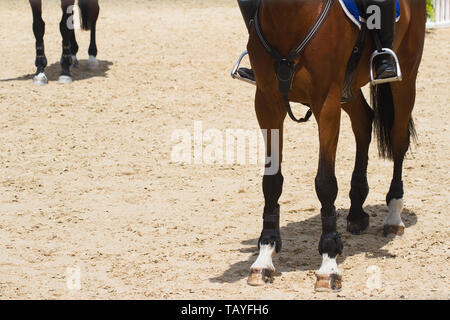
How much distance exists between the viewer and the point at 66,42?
1136 centimetres

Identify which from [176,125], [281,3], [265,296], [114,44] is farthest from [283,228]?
[114,44]

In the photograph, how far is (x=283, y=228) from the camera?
6730 mm

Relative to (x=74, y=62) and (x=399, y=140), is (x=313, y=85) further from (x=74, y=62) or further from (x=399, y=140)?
(x=74, y=62)

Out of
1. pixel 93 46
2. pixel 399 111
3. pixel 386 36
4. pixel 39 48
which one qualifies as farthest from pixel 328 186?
pixel 93 46

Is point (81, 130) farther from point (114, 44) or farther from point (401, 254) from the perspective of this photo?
point (401, 254)

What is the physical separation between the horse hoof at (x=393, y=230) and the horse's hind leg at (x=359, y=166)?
19 cm

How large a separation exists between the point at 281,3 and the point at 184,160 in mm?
3661

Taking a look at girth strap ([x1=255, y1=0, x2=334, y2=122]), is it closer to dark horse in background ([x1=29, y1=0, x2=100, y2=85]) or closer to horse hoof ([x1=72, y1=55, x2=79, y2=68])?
dark horse in background ([x1=29, y1=0, x2=100, y2=85])

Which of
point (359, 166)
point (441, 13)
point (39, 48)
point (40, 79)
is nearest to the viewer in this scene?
point (359, 166)

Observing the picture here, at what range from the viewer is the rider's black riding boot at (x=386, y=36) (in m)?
5.69

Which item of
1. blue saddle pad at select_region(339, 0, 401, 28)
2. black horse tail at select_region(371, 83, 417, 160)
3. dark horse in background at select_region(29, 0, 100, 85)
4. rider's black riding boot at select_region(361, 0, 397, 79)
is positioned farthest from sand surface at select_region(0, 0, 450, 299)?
blue saddle pad at select_region(339, 0, 401, 28)

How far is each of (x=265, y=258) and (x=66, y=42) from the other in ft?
21.8

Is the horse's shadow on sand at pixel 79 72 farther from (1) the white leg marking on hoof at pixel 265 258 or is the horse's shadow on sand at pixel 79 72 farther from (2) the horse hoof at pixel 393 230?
(1) the white leg marking on hoof at pixel 265 258

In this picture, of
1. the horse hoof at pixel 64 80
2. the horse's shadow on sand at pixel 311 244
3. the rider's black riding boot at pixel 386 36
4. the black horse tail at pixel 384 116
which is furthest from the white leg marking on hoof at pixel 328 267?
the horse hoof at pixel 64 80
